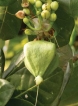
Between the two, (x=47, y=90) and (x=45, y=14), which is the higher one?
(x=45, y=14)

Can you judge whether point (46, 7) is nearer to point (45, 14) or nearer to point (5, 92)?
point (45, 14)

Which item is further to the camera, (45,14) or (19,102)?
(19,102)

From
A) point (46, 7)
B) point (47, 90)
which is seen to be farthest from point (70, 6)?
point (47, 90)

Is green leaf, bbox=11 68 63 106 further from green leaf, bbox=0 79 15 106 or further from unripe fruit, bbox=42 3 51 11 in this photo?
unripe fruit, bbox=42 3 51 11

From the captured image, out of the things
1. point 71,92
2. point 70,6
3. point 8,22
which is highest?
point 70,6

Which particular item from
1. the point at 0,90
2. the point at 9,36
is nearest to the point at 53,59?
the point at 0,90
